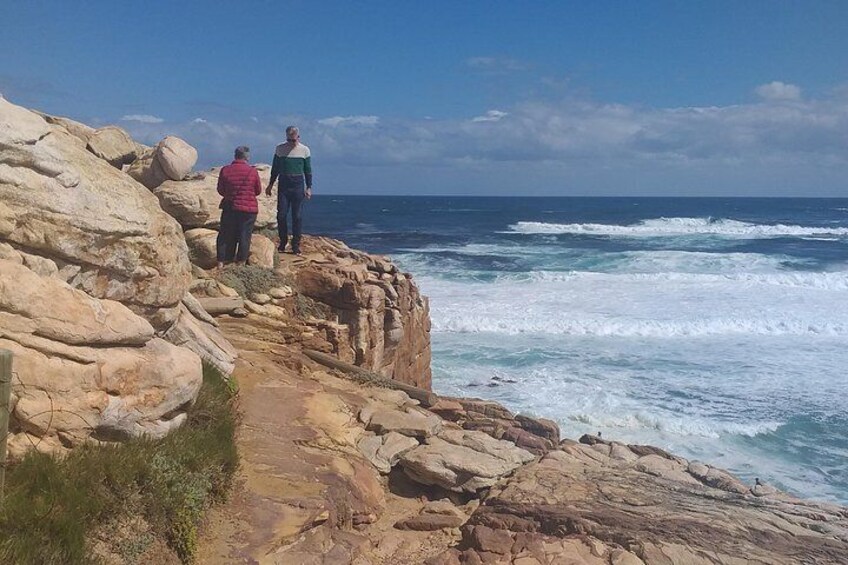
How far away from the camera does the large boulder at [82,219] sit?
5.13 meters

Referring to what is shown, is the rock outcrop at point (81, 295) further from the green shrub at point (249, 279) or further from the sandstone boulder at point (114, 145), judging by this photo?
the sandstone boulder at point (114, 145)

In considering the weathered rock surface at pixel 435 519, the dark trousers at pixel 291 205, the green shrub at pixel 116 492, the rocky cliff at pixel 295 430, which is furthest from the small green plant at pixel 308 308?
the green shrub at pixel 116 492

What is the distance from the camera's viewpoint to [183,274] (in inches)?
253

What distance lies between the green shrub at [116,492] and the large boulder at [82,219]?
1.11m

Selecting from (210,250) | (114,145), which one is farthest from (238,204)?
(114,145)

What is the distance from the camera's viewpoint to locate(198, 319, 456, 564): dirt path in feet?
17.3

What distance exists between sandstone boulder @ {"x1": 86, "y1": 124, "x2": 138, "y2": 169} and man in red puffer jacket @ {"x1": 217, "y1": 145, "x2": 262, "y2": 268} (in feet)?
7.77

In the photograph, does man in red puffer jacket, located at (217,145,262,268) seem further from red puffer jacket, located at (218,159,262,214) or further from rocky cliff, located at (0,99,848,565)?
rocky cliff, located at (0,99,848,565)

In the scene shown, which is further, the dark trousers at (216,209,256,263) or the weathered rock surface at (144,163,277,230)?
the weathered rock surface at (144,163,277,230)

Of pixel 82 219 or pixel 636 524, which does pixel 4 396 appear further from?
pixel 636 524

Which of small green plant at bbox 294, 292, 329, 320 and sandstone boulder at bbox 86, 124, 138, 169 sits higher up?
sandstone boulder at bbox 86, 124, 138, 169

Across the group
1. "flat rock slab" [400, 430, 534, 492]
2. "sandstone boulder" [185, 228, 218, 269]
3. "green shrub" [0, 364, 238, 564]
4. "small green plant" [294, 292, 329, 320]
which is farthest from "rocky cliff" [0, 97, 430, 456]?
"sandstone boulder" [185, 228, 218, 269]

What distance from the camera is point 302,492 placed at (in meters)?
5.97

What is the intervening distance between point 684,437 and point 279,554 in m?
9.98
